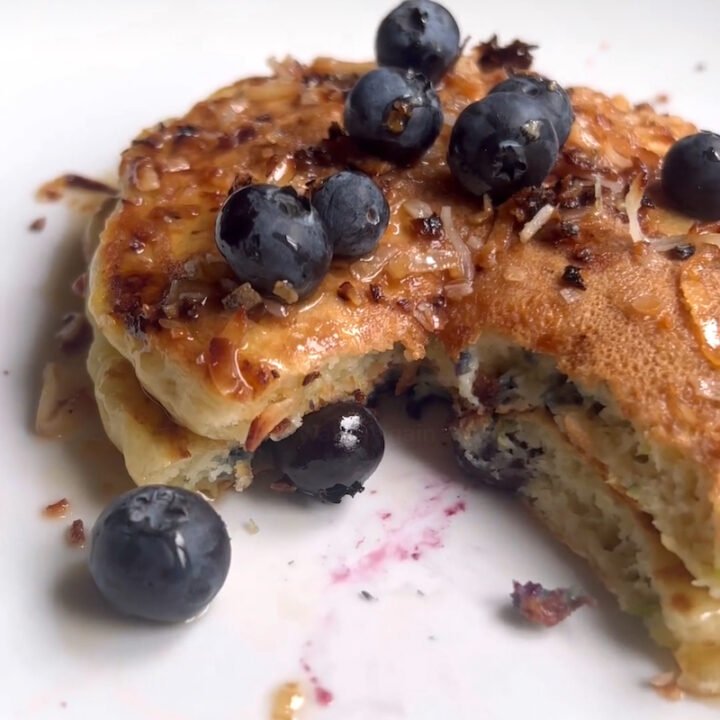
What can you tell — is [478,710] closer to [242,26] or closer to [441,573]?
[441,573]

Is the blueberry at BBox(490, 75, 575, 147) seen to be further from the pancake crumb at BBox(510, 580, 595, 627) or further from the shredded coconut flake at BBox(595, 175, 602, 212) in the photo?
the pancake crumb at BBox(510, 580, 595, 627)

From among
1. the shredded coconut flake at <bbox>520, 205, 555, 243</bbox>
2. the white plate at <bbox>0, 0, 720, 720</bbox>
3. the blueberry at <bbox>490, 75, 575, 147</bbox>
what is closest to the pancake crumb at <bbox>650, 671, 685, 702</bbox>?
the white plate at <bbox>0, 0, 720, 720</bbox>

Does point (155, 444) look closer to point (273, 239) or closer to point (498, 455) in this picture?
point (273, 239)

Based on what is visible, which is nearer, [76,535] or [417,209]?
[76,535]

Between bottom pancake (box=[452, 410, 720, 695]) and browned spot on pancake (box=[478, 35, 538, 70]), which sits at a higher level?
browned spot on pancake (box=[478, 35, 538, 70])

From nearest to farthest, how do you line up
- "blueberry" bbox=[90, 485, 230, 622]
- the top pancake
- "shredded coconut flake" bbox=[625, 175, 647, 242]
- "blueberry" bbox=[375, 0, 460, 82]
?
"blueberry" bbox=[90, 485, 230, 622] → the top pancake → "shredded coconut flake" bbox=[625, 175, 647, 242] → "blueberry" bbox=[375, 0, 460, 82]

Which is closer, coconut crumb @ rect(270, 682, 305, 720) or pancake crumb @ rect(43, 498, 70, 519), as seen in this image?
coconut crumb @ rect(270, 682, 305, 720)

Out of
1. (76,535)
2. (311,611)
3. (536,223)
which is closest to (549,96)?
(536,223)
